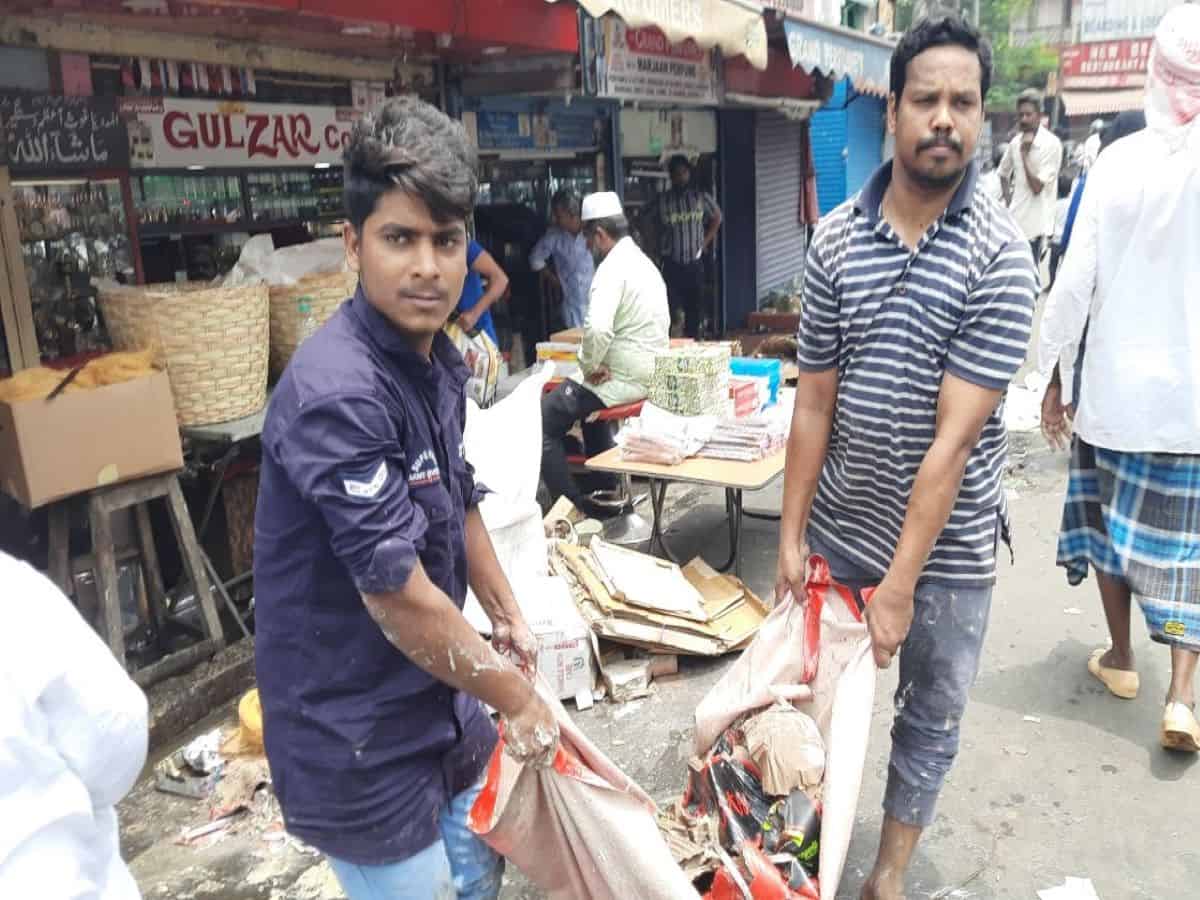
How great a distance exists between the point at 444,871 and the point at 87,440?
2.43 meters

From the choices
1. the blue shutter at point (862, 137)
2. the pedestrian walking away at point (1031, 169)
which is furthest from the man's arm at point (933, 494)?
the blue shutter at point (862, 137)

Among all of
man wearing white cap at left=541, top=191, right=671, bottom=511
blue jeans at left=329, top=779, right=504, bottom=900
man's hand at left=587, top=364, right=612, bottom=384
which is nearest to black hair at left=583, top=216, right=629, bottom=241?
man wearing white cap at left=541, top=191, right=671, bottom=511

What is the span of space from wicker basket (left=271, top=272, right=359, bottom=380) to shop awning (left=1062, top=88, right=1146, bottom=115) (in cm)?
2971

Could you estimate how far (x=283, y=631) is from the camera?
1.59 metres

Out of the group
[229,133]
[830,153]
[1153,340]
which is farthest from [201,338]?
[830,153]

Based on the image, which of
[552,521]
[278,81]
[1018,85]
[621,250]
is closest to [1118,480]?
[552,521]

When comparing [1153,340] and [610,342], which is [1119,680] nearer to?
[1153,340]

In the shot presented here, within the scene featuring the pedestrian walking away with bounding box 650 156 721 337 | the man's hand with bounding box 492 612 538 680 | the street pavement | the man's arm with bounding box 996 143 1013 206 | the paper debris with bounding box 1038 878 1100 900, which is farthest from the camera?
the pedestrian walking away with bounding box 650 156 721 337

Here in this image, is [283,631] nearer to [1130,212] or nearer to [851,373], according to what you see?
[851,373]

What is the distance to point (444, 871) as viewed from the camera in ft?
5.73

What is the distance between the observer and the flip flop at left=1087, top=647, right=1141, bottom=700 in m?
3.62

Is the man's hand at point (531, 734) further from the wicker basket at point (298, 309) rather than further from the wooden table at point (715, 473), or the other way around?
the wicker basket at point (298, 309)

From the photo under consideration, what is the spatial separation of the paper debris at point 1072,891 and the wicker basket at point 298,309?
→ 11.0 ft

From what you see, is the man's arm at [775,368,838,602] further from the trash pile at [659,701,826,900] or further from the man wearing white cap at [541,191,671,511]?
the man wearing white cap at [541,191,671,511]
